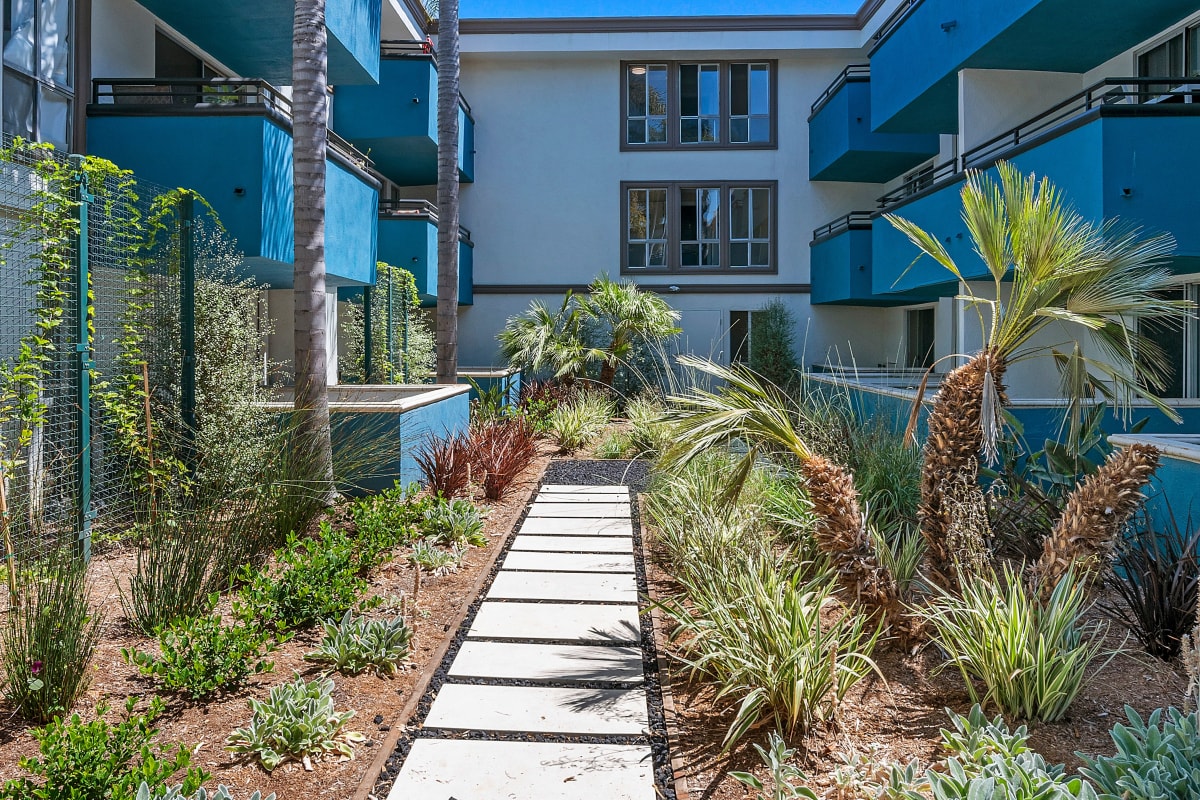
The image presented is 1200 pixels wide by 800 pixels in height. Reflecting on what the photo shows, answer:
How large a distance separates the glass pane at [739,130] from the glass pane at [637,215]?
259cm

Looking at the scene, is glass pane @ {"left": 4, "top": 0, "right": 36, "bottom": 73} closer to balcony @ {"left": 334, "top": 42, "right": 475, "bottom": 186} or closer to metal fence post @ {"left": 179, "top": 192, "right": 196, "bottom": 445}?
metal fence post @ {"left": 179, "top": 192, "right": 196, "bottom": 445}

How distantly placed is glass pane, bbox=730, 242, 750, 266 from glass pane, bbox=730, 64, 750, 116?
10.4ft

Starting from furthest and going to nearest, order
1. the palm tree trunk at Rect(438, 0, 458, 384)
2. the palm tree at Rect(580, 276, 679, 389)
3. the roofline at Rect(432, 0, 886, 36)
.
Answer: the roofline at Rect(432, 0, 886, 36)
the palm tree at Rect(580, 276, 679, 389)
the palm tree trunk at Rect(438, 0, 458, 384)

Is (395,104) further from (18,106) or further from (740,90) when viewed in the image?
(18,106)

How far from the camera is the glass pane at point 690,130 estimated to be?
2216 centimetres

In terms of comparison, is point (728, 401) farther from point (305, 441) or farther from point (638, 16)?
point (638, 16)

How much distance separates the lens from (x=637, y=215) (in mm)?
22234

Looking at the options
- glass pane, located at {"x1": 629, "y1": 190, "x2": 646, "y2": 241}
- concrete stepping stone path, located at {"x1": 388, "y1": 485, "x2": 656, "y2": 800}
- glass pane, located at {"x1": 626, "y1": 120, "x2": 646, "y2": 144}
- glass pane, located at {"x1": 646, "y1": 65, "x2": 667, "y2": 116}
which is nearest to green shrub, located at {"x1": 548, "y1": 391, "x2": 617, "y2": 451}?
concrete stepping stone path, located at {"x1": 388, "y1": 485, "x2": 656, "y2": 800}

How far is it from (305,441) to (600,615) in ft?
9.92

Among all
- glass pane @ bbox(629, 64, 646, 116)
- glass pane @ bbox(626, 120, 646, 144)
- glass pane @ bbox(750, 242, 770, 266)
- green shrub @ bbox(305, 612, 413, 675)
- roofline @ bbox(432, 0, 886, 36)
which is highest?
roofline @ bbox(432, 0, 886, 36)

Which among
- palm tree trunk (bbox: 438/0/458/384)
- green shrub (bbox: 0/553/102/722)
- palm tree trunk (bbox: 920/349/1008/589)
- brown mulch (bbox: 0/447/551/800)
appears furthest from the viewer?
palm tree trunk (bbox: 438/0/458/384)

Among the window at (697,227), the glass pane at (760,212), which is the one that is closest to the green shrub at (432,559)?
the window at (697,227)

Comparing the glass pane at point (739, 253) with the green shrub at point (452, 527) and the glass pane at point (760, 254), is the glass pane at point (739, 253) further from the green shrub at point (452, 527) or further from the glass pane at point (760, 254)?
the green shrub at point (452, 527)

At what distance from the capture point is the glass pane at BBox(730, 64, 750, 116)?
22.0 meters
